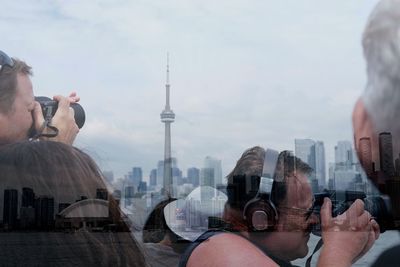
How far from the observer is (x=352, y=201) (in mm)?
1938

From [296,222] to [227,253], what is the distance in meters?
0.28

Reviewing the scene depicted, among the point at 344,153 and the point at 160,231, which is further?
the point at 160,231

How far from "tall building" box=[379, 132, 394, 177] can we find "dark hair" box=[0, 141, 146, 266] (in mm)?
929

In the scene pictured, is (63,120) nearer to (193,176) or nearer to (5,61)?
(5,61)

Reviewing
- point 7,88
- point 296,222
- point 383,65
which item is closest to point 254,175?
point 296,222

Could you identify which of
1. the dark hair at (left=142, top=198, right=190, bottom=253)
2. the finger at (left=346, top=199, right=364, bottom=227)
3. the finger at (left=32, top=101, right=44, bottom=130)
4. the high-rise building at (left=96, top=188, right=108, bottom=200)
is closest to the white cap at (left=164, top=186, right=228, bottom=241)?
the dark hair at (left=142, top=198, right=190, bottom=253)

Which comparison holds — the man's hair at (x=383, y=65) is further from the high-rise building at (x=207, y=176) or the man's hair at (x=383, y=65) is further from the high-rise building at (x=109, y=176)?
the high-rise building at (x=109, y=176)

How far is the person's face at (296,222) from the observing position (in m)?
1.94

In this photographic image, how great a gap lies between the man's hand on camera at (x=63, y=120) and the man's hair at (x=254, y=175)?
0.58 metres

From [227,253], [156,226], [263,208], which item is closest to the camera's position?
[227,253]

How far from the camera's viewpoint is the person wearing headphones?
74.3 inches

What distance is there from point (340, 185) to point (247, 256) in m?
0.41

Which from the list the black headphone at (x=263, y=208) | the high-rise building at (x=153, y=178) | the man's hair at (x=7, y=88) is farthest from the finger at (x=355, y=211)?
the man's hair at (x=7, y=88)

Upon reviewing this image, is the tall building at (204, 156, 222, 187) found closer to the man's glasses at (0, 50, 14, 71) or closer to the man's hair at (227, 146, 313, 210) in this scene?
the man's hair at (227, 146, 313, 210)
